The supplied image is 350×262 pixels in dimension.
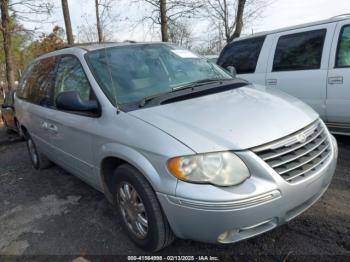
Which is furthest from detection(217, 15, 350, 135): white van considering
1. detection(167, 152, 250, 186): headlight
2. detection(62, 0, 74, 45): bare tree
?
detection(62, 0, 74, 45): bare tree

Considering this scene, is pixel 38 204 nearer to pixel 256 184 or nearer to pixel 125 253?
pixel 125 253

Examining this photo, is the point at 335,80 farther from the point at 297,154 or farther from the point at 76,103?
the point at 76,103

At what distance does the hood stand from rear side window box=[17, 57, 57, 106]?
2.04 meters

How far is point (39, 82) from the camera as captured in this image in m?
4.64


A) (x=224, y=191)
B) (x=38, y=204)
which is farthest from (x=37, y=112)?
(x=224, y=191)

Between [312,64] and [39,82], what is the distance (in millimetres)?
3867

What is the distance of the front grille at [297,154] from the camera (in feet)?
7.51

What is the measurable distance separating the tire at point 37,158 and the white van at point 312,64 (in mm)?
3504

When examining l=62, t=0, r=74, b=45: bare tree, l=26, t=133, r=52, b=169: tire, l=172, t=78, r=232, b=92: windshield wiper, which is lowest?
l=26, t=133, r=52, b=169: tire

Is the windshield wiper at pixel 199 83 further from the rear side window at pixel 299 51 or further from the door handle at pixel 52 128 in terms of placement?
the rear side window at pixel 299 51

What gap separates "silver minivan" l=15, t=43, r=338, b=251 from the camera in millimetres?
2213

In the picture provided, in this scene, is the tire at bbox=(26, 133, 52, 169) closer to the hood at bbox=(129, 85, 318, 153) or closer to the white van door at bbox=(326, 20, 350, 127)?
the hood at bbox=(129, 85, 318, 153)

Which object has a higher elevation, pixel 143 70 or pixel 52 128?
pixel 143 70

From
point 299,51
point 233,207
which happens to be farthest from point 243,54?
point 233,207
